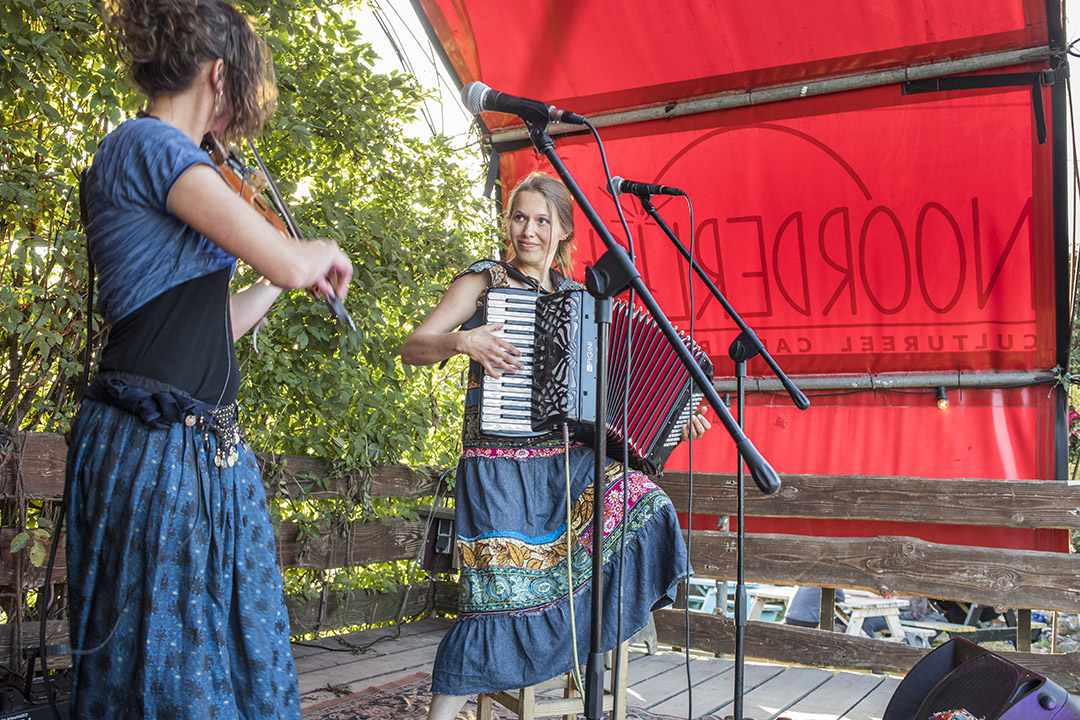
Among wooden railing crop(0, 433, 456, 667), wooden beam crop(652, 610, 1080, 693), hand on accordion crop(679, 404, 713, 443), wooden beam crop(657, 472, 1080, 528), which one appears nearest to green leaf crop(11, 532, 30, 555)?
wooden railing crop(0, 433, 456, 667)

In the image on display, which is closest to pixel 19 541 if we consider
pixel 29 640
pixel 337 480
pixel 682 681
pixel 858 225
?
pixel 29 640

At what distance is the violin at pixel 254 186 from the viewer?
139cm

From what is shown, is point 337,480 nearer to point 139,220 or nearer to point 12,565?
point 12,565

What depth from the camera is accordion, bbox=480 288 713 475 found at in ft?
6.82

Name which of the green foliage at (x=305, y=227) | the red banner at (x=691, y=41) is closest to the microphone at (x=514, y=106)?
the green foliage at (x=305, y=227)

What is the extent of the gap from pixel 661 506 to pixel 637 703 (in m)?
1.23

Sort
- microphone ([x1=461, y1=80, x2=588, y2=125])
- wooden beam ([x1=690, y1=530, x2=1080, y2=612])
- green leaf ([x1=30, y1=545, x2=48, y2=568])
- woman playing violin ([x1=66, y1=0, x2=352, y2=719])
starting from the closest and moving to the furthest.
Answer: woman playing violin ([x1=66, y1=0, x2=352, y2=719]) → microphone ([x1=461, y1=80, x2=588, y2=125]) → green leaf ([x1=30, y1=545, x2=48, y2=568]) → wooden beam ([x1=690, y1=530, x2=1080, y2=612])

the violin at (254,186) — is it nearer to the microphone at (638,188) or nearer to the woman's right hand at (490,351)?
the woman's right hand at (490,351)

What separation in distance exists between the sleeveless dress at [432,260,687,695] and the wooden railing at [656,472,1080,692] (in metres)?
→ 1.60

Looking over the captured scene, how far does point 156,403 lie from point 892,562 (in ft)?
10.6

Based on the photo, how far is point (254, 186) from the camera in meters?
1.49

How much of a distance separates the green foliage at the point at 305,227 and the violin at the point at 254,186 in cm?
65

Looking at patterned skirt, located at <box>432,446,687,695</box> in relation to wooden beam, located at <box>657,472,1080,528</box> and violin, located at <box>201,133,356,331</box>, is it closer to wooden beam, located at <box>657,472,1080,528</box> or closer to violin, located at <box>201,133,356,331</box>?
violin, located at <box>201,133,356,331</box>

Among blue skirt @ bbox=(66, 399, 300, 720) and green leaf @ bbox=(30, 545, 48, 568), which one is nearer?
blue skirt @ bbox=(66, 399, 300, 720)
